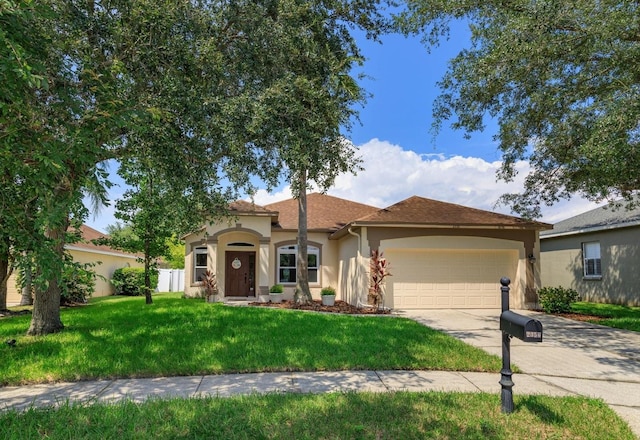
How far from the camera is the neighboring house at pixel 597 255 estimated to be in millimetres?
16312

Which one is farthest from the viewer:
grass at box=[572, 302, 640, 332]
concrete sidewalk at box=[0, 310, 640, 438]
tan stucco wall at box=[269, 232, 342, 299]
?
tan stucco wall at box=[269, 232, 342, 299]

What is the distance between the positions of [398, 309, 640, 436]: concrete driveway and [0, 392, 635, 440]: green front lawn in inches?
26.4

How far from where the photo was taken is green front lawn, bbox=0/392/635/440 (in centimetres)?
379

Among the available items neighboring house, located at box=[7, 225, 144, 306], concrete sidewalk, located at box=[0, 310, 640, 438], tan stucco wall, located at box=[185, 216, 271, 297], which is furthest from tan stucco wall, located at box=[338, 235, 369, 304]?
neighboring house, located at box=[7, 225, 144, 306]

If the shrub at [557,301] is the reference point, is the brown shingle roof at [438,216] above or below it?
above

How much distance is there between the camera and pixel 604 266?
17.5 meters

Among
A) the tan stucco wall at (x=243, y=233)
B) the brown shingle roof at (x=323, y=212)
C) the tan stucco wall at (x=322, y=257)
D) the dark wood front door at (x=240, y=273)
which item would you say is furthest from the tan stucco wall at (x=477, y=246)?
the dark wood front door at (x=240, y=273)

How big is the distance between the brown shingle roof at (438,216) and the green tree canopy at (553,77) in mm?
3064

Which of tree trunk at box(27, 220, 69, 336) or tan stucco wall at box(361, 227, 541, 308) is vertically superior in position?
tan stucco wall at box(361, 227, 541, 308)

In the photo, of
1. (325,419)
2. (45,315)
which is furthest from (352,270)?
(325,419)

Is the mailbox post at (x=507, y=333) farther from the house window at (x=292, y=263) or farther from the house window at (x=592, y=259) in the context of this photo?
the house window at (x=592, y=259)

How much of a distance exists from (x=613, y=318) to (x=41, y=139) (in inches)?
577

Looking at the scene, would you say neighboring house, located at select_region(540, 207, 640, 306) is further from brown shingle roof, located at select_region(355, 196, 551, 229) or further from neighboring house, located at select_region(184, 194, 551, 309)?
neighboring house, located at select_region(184, 194, 551, 309)

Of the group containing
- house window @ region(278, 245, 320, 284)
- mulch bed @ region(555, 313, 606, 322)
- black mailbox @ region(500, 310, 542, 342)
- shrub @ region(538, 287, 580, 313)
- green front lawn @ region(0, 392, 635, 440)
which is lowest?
mulch bed @ region(555, 313, 606, 322)
